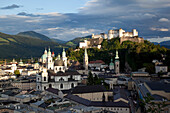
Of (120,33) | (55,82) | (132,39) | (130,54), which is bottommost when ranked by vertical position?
(55,82)

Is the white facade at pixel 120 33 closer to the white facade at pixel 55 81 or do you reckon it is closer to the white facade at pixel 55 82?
the white facade at pixel 55 81

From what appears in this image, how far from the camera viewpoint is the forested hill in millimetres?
91562

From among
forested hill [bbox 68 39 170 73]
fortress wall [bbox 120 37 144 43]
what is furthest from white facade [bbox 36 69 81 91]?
fortress wall [bbox 120 37 144 43]

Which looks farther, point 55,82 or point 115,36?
point 115,36

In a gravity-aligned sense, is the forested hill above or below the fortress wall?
below

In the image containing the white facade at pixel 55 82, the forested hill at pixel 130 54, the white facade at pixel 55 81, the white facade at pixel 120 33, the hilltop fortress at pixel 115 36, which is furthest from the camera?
the white facade at pixel 120 33

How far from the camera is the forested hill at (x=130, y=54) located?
91.6 m

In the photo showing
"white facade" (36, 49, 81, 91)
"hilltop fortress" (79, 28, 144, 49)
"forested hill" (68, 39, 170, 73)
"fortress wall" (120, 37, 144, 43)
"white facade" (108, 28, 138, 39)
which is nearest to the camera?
"white facade" (36, 49, 81, 91)

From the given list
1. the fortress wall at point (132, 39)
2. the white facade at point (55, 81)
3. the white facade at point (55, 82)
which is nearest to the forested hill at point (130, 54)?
the fortress wall at point (132, 39)

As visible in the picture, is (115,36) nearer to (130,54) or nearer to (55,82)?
(130,54)

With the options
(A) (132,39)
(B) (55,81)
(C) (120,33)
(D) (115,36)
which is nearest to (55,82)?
(B) (55,81)

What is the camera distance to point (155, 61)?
88750 mm

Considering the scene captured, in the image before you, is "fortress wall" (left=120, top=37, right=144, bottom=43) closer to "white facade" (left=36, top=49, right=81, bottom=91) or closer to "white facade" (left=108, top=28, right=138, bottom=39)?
"white facade" (left=108, top=28, right=138, bottom=39)

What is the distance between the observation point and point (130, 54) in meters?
98.7
